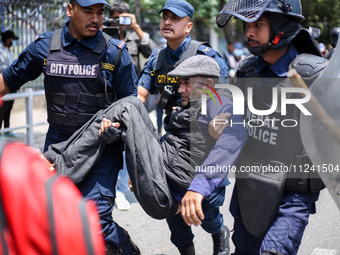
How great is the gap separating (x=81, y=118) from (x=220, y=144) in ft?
3.68

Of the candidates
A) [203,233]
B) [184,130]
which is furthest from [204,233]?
[184,130]

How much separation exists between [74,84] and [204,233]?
2076 millimetres

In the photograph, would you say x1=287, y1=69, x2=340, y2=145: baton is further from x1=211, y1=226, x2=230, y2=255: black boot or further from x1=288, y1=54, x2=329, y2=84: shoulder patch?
x1=211, y1=226, x2=230, y2=255: black boot

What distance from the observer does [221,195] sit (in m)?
2.90

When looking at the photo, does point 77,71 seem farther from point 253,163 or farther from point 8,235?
point 8,235

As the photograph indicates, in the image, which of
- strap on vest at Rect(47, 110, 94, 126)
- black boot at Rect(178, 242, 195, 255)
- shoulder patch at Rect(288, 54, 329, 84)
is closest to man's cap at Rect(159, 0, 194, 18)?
strap on vest at Rect(47, 110, 94, 126)

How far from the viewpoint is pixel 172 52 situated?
3.62 meters

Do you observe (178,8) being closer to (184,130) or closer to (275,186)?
(184,130)

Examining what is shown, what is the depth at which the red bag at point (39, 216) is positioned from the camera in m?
0.93

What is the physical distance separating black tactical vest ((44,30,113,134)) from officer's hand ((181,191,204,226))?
3.65 ft

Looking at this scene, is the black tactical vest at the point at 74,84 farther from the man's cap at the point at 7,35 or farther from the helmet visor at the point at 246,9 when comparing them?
the man's cap at the point at 7,35

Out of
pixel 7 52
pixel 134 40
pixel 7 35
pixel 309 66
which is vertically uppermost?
pixel 309 66

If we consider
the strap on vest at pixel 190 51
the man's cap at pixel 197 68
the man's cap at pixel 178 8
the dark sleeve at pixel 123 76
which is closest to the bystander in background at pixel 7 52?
the man's cap at pixel 178 8

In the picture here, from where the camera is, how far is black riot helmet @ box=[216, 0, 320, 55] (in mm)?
2098
